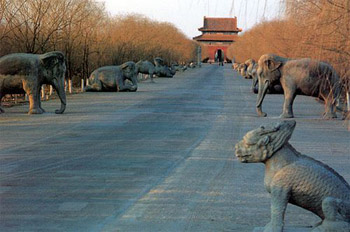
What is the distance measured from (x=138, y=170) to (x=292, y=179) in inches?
211

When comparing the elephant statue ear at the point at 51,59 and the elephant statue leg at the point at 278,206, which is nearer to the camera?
the elephant statue leg at the point at 278,206

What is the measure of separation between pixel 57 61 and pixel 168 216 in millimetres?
13802

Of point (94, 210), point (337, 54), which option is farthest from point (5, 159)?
point (337, 54)

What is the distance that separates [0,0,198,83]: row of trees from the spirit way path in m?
9.94

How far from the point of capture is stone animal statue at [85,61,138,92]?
33.7 metres

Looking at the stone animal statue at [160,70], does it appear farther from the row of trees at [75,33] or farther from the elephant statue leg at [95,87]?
the elephant statue leg at [95,87]

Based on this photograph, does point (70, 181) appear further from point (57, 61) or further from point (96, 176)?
point (57, 61)

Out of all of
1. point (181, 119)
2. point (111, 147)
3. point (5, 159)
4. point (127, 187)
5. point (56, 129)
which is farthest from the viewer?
point (181, 119)

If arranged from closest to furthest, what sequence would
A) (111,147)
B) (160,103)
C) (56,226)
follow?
(56,226), (111,147), (160,103)

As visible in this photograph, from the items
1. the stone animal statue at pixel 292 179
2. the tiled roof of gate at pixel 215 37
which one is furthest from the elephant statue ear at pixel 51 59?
the tiled roof of gate at pixel 215 37

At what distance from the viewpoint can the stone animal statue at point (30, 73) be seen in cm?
2020

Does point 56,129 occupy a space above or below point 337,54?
below

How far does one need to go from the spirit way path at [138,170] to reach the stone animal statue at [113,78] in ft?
41.1

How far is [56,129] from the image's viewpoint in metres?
16.9
